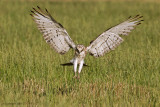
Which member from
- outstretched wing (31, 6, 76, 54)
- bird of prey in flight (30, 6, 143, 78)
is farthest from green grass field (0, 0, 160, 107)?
outstretched wing (31, 6, 76, 54)

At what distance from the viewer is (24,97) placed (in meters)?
6.70

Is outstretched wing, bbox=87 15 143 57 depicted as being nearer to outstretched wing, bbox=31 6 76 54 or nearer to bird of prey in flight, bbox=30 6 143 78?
bird of prey in flight, bbox=30 6 143 78

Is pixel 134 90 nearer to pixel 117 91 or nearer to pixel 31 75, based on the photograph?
pixel 117 91

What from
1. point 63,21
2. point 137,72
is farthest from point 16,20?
point 137,72

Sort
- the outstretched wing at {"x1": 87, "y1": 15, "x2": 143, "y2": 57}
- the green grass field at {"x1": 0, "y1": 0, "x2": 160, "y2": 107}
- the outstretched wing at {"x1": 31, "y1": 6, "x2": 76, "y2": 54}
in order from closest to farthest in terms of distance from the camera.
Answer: the green grass field at {"x1": 0, "y1": 0, "x2": 160, "y2": 107} < the outstretched wing at {"x1": 31, "y1": 6, "x2": 76, "y2": 54} < the outstretched wing at {"x1": 87, "y1": 15, "x2": 143, "y2": 57}

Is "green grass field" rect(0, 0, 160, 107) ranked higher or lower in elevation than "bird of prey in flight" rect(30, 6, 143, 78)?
lower

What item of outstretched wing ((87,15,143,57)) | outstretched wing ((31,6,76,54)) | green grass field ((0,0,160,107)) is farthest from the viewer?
outstretched wing ((87,15,143,57))

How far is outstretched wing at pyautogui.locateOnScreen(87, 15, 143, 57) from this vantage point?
24.2ft

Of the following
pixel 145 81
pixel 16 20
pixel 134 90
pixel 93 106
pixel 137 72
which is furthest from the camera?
pixel 16 20

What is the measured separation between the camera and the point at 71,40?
724cm

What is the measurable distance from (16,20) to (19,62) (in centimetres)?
776

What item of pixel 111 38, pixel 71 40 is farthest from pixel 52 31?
pixel 111 38

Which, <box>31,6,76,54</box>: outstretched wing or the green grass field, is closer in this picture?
the green grass field

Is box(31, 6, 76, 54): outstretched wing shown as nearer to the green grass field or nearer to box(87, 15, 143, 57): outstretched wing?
box(87, 15, 143, 57): outstretched wing
